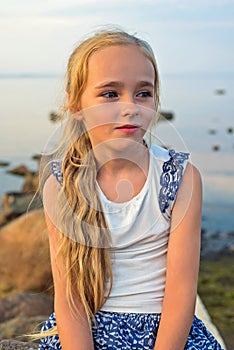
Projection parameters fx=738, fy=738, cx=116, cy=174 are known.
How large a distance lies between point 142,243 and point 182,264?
0.15m

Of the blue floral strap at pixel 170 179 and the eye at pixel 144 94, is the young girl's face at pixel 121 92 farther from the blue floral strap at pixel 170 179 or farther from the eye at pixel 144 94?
the blue floral strap at pixel 170 179

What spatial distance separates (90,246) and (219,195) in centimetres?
520

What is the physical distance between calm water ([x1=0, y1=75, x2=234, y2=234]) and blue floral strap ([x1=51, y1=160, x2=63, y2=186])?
116 inches

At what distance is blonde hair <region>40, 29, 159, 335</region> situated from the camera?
2385 millimetres

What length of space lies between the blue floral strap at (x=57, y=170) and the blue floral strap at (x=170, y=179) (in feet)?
1.13

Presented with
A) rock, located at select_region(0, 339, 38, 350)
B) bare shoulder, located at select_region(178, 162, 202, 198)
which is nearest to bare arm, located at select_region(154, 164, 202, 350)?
bare shoulder, located at select_region(178, 162, 202, 198)

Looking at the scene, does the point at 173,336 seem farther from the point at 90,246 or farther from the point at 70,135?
the point at 70,135

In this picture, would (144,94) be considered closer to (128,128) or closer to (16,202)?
(128,128)

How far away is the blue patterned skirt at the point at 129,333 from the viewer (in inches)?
92.3

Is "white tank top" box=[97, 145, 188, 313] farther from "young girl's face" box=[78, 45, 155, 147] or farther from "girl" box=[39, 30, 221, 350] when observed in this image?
"young girl's face" box=[78, 45, 155, 147]

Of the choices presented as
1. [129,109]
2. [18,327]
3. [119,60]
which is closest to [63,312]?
[129,109]

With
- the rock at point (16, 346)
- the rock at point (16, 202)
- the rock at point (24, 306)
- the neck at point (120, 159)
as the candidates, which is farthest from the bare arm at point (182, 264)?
the rock at point (16, 202)

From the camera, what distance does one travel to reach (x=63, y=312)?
241 centimetres

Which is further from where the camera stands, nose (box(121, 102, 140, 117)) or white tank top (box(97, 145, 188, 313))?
white tank top (box(97, 145, 188, 313))
